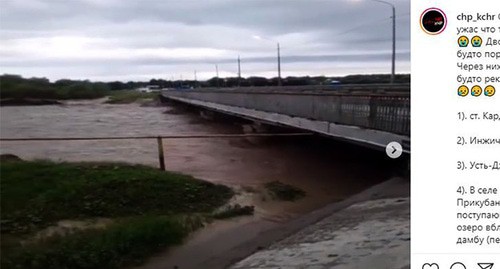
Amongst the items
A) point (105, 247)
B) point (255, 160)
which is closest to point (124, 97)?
point (255, 160)

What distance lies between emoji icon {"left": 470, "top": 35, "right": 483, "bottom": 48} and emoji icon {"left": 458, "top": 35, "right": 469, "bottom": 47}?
0.05ft

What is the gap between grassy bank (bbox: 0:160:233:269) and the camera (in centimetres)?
507

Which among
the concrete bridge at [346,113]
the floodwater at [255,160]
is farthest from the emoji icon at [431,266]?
the floodwater at [255,160]

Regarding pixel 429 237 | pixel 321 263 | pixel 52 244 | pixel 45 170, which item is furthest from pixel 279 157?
pixel 429 237

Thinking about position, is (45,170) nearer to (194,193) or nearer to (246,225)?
(194,193)

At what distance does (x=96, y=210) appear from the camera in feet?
22.5

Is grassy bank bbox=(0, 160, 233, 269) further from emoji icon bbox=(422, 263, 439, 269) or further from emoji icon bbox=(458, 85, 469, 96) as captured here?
emoji icon bbox=(458, 85, 469, 96)

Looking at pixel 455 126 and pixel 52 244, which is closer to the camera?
pixel 455 126

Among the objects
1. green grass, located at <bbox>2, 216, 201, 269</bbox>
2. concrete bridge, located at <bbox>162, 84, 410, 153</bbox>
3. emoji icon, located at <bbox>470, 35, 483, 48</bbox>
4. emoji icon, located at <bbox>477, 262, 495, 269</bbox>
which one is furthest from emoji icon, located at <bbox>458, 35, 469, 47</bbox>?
green grass, located at <bbox>2, 216, 201, 269</bbox>

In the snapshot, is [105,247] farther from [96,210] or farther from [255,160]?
[255,160]

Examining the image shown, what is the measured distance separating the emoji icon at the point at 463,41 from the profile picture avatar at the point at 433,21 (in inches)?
2.0

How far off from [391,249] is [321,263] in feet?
1.85

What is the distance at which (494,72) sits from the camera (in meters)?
1.37

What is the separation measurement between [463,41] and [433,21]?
9 centimetres
